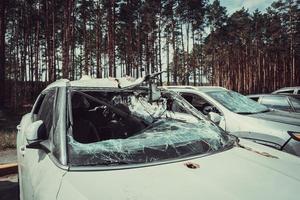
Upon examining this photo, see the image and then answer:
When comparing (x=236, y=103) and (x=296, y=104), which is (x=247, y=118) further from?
(x=296, y=104)

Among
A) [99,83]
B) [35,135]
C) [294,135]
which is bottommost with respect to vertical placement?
[294,135]

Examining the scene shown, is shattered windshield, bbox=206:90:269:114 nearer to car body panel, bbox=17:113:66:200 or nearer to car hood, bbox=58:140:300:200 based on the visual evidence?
car hood, bbox=58:140:300:200

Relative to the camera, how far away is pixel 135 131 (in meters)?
3.78

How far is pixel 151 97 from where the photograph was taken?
3.94 metres

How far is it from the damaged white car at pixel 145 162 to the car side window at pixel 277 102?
6172 millimetres

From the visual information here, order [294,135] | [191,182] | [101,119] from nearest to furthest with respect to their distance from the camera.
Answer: [191,182]
[101,119]
[294,135]

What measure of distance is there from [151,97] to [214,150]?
1328 millimetres

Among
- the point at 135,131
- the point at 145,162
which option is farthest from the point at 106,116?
the point at 145,162

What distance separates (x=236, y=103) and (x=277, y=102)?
301 centimetres

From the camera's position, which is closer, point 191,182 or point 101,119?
point 191,182

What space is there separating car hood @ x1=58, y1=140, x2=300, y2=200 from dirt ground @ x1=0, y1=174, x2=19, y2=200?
3300 millimetres

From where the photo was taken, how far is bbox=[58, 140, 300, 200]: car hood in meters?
Result: 1.95

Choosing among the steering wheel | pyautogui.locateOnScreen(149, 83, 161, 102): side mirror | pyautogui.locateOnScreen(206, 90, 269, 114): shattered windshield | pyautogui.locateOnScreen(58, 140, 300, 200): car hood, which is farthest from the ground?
pyautogui.locateOnScreen(206, 90, 269, 114): shattered windshield

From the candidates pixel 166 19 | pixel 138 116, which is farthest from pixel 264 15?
pixel 138 116
